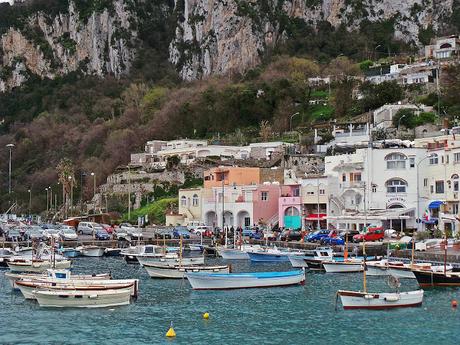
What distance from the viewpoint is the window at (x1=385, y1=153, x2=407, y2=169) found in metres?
82.2

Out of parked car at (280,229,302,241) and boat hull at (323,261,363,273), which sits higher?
parked car at (280,229,302,241)

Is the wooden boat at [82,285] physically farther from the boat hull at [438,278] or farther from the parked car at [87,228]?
the parked car at [87,228]

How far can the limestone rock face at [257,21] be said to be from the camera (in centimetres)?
17012

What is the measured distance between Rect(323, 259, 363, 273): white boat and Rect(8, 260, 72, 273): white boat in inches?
736

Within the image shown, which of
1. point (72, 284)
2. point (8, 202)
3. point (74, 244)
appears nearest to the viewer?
point (72, 284)

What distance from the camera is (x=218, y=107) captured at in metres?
137

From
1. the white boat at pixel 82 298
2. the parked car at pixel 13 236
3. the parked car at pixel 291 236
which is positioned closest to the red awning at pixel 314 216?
the parked car at pixel 291 236

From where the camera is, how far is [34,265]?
205 ft

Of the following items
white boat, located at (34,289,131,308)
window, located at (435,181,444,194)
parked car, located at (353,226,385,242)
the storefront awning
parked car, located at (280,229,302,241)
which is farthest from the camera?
parked car, located at (280,229,302,241)

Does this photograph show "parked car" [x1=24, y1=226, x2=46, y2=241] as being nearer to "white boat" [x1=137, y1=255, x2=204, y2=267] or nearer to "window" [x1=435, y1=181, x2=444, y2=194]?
"white boat" [x1=137, y1=255, x2=204, y2=267]

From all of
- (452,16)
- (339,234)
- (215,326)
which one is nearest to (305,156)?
(339,234)

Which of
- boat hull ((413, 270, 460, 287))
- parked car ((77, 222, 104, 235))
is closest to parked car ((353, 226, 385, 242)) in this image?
boat hull ((413, 270, 460, 287))

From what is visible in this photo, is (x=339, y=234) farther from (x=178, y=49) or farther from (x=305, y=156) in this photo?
(x=178, y=49)

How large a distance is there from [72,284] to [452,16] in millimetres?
134507
